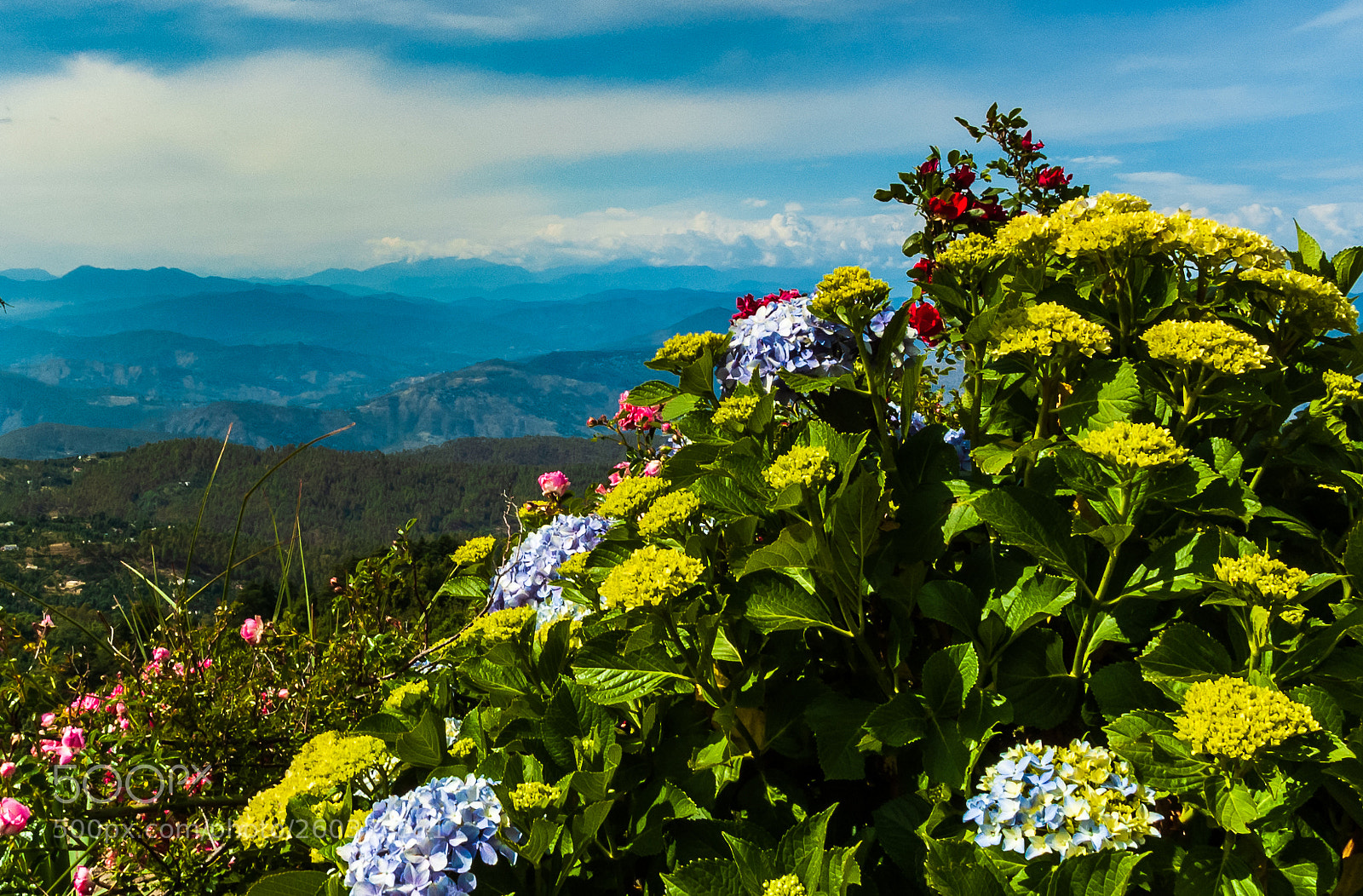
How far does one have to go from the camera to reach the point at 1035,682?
1883mm

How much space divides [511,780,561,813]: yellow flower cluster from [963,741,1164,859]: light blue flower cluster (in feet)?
2.95

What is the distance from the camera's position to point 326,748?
80.0 inches

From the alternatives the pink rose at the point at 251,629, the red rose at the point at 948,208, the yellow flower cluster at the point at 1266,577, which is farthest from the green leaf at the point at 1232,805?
the pink rose at the point at 251,629

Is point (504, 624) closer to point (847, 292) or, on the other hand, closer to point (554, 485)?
point (847, 292)

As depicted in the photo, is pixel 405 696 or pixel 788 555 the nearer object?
pixel 788 555

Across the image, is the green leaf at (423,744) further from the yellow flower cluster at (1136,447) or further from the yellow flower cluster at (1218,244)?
Answer: the yellow flower cluster at (1218,244)

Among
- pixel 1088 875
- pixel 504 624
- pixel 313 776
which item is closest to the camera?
pixel 1088 875

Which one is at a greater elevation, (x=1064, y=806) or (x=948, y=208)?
(x=948, y=208)

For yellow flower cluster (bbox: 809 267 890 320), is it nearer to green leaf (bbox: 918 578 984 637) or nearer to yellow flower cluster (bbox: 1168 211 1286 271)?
yellow flower cluster (bbox: 1168 211 1286 271)

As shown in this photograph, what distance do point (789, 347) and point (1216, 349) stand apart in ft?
4.19

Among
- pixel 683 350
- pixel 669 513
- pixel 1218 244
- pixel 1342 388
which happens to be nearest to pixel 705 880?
pixel 669 513

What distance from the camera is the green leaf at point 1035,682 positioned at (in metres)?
1.84

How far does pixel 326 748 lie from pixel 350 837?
0.25m

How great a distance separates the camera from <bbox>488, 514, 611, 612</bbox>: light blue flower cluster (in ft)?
11.1
